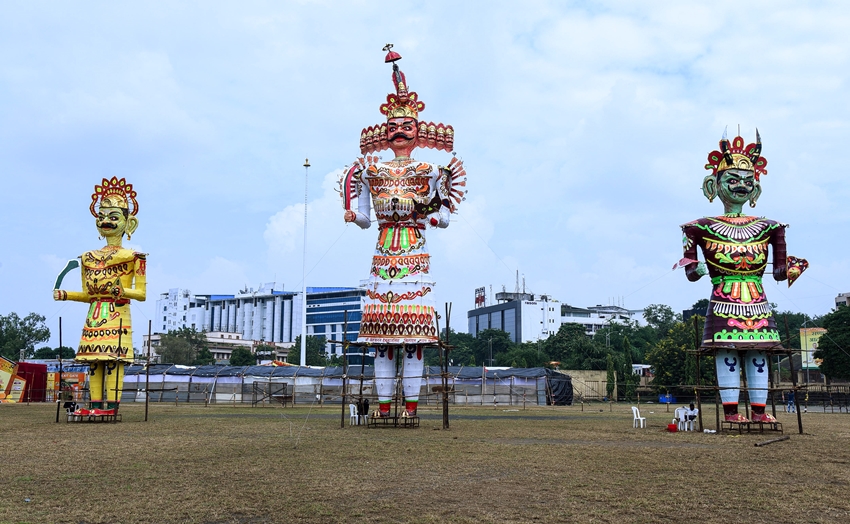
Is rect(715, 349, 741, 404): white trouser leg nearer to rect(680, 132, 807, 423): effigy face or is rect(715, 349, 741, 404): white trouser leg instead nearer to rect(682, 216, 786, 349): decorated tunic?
rect(680, 132, 807, 423): effigy face

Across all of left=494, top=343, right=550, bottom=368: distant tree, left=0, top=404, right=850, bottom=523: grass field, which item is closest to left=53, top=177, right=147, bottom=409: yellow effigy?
left=0, top=404, right=850, bottom=523: grass field

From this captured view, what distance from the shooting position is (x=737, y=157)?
56.2 feet

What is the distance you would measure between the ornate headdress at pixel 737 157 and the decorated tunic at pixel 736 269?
1.18 m

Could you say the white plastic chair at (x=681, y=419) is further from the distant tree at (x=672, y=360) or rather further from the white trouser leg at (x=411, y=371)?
the distant tree at (x=672, y=360)

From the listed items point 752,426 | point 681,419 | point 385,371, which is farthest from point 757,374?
point 385,371

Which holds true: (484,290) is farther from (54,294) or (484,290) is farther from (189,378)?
(54,294)

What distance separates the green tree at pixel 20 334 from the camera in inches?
2254

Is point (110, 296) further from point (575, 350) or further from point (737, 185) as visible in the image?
point (575, 350)

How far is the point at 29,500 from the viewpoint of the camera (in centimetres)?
787

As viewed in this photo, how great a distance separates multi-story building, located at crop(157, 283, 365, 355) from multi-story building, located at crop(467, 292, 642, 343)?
20149 millimetres

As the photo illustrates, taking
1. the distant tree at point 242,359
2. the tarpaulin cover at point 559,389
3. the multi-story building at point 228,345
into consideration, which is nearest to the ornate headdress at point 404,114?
the tarpaulin cover at point 559,389

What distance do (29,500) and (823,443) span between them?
12.9 metres

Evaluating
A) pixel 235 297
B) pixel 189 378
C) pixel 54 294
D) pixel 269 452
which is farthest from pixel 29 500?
pixel 235 297

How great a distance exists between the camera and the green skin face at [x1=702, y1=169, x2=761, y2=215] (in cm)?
1694
